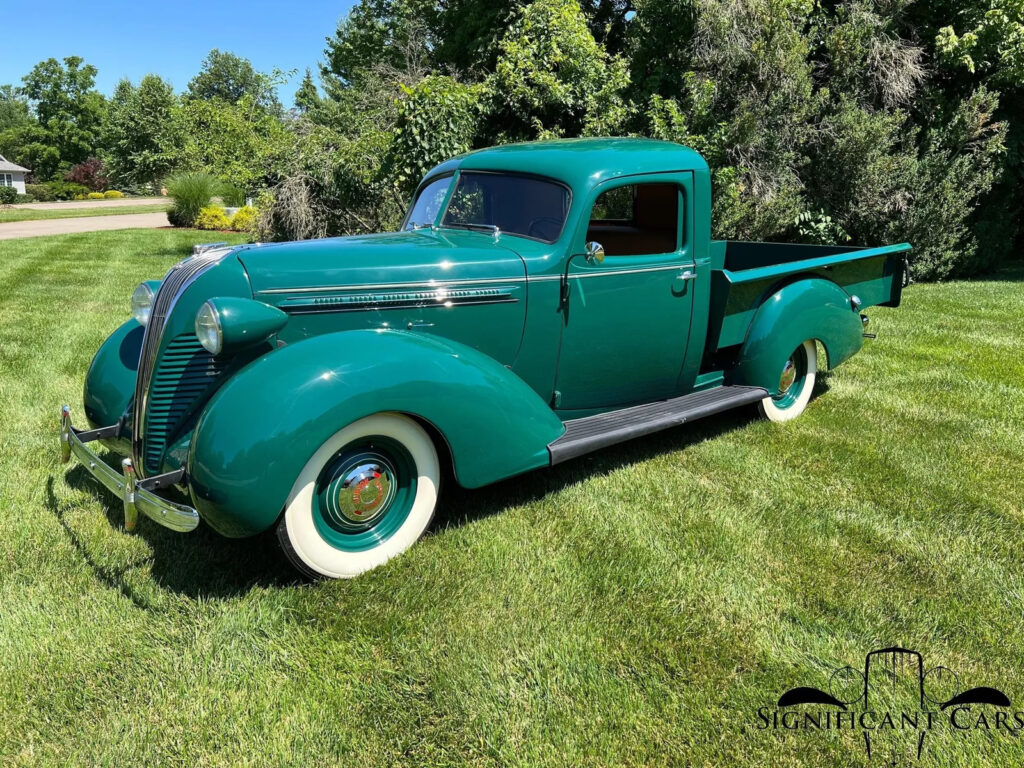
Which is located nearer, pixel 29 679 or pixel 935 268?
pixel 29 679

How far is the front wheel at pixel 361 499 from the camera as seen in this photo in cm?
272

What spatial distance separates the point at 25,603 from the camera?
2.67 metres

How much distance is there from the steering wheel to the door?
13cm

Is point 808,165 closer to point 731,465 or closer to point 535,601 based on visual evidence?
point 731,465

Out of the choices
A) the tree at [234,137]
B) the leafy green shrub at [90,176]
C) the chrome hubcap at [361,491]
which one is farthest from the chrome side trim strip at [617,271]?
the leafy green shrub at [90,176]

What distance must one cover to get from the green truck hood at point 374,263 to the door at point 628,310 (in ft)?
1.45

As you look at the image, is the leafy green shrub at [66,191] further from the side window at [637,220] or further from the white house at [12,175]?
the side window at [637,220]

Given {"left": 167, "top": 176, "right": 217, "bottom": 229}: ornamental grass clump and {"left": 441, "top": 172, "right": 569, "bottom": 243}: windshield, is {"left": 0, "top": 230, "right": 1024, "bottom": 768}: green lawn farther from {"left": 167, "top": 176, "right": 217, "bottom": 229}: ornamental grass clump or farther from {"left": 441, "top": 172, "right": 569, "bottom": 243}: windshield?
{"left": 167, "top": 176, "right": 217, "bottom": 229}: ornamental grass clump

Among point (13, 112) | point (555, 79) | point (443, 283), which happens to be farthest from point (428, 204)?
point (13, 112)

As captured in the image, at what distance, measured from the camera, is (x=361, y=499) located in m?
2.88

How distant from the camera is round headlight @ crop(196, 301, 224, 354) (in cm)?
268

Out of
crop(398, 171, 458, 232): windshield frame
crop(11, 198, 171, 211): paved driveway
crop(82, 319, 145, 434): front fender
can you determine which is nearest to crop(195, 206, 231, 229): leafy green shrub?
crop(11, 198, 171, 211): paved driveway

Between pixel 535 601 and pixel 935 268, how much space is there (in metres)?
11.3

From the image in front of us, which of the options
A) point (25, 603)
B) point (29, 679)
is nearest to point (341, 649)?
point (29, 679)
